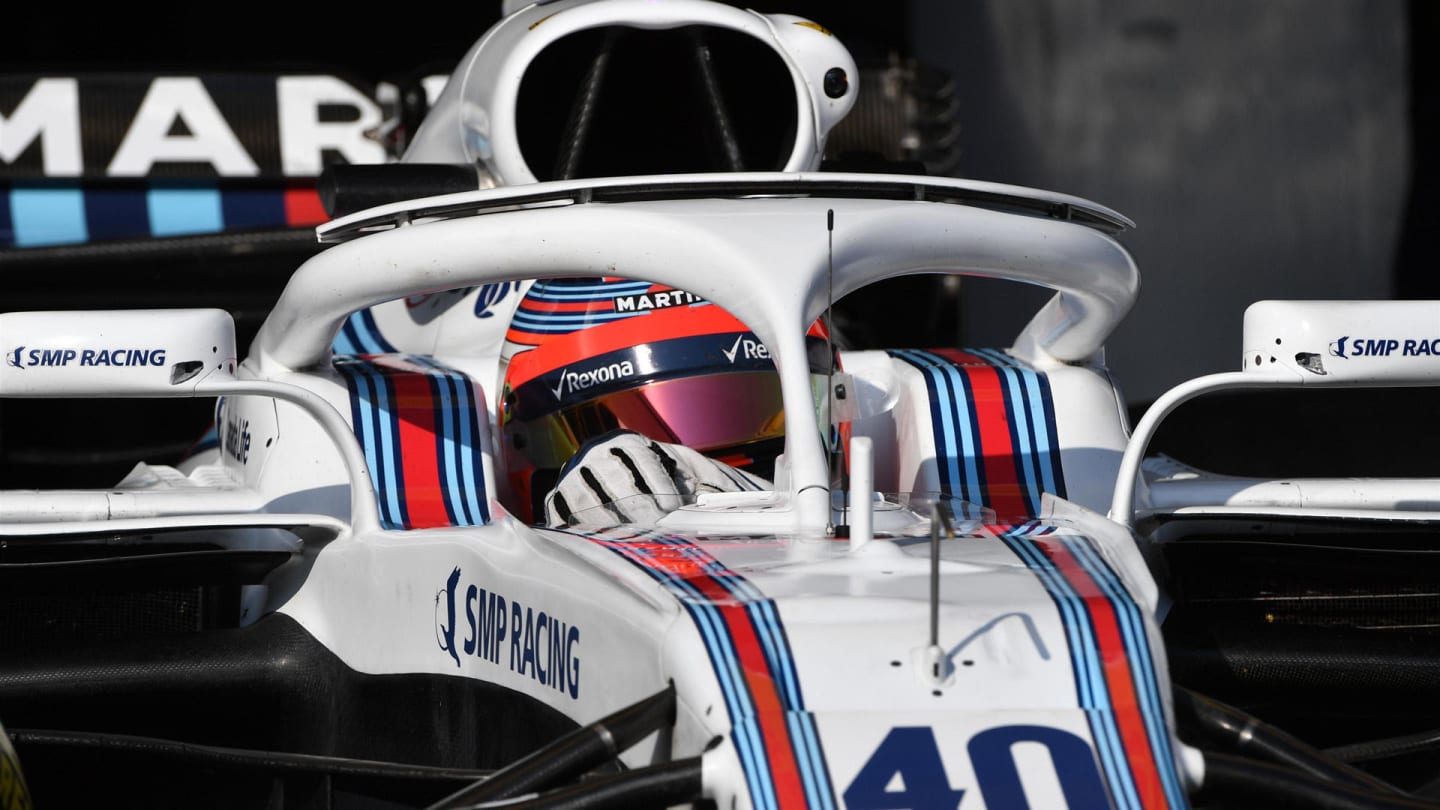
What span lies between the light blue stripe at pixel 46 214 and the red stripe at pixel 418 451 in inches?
149

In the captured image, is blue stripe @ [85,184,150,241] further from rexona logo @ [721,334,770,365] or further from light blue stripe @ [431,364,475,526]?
rexona logo @ [721,334,770,365]

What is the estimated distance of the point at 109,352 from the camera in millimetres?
2559

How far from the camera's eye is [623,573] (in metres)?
2.15

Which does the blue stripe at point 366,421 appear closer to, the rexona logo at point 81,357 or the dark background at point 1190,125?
the rexona logo at point 81,357

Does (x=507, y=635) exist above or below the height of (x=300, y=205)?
below

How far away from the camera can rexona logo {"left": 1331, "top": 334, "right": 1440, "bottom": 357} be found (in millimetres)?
2498

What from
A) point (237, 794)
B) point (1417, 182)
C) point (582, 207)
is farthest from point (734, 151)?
point (1417, 182)

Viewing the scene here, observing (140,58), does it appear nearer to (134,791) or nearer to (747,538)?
(134,791)

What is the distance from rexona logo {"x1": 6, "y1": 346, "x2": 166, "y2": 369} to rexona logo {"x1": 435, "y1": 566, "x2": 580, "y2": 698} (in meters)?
0.51

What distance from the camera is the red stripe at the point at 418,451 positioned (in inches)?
117

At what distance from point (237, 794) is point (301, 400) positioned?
65 cm

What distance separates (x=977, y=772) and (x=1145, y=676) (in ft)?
0.82

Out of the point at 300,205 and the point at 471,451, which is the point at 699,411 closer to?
the point at 471,451

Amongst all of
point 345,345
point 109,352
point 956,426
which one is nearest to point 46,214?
point 345,345
